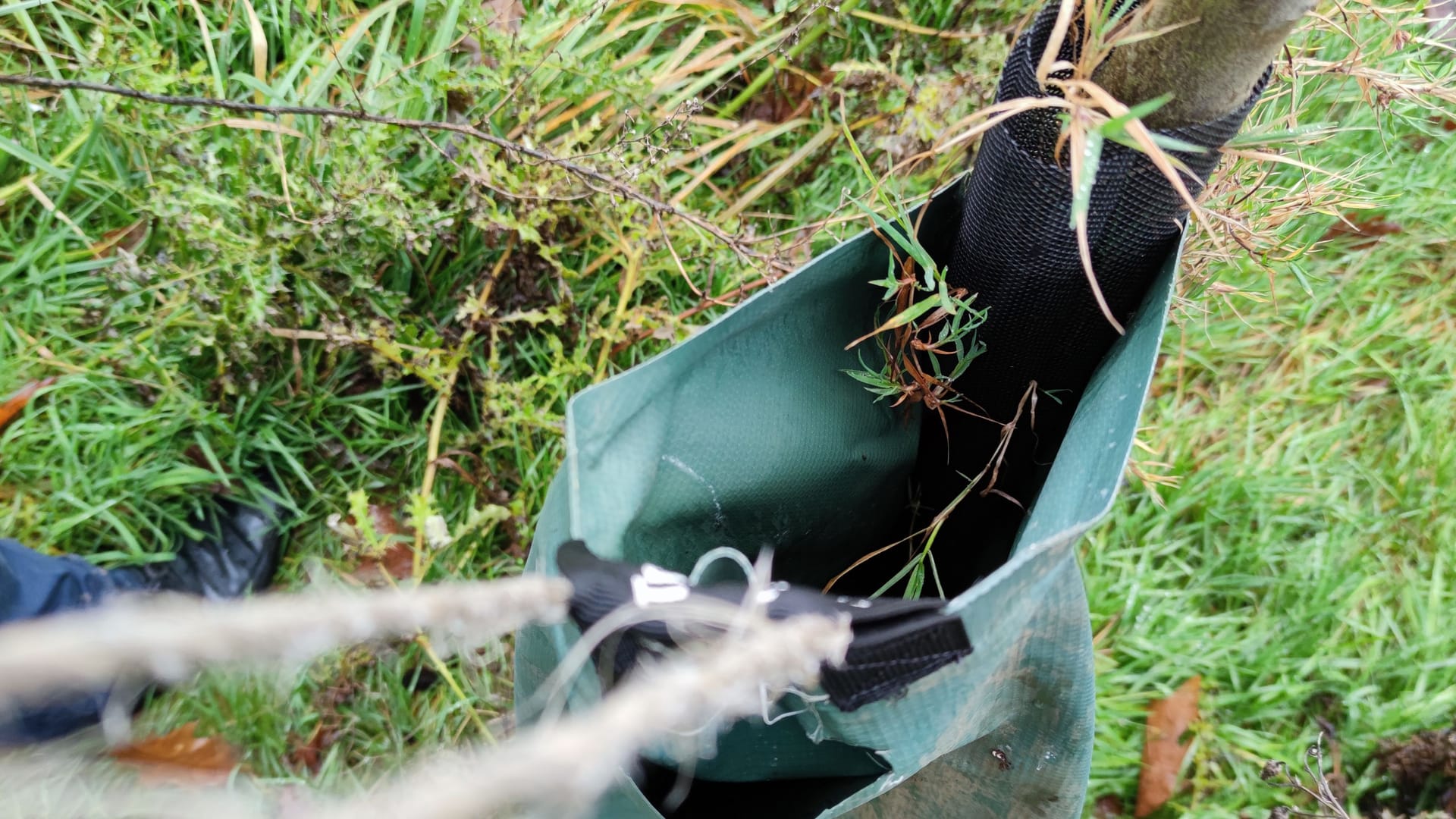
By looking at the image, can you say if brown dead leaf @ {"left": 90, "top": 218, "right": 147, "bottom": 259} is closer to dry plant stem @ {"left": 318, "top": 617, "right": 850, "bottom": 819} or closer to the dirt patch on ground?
dry plant stem @ {"left": 318, "top": 617, "right": 850, "bottom": 819}

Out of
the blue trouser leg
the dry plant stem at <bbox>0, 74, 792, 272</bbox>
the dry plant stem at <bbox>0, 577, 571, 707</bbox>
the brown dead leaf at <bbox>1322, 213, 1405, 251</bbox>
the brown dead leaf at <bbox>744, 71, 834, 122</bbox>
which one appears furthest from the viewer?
the brown dead leaf at <bbox>1322, 213, 1405, 251</bbox>

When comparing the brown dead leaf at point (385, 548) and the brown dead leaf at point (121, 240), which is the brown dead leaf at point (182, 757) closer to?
the brown dead leaf at point (385, 548)

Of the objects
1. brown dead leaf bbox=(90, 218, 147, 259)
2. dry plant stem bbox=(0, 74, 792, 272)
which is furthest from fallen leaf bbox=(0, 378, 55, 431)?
dry plant stem bbox=(0, 74, 792, 272)

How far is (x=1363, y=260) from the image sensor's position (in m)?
2.01

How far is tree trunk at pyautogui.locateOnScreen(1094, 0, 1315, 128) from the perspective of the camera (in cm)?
70

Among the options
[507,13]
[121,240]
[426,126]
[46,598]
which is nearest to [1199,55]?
[426,126]

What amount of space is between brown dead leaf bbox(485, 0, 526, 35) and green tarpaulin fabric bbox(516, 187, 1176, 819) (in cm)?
108

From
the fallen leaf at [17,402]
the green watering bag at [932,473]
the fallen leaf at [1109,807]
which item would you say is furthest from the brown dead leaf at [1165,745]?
the fallen leaf at [17,402]

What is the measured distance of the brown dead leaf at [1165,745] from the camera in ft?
5.16

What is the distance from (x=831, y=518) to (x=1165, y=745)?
0.94 metres

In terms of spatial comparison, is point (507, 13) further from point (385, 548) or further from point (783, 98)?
point (385, 548)

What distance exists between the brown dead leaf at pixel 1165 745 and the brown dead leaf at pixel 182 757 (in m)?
1.58

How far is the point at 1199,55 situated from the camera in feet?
2.41

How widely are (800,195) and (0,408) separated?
1.54 m
